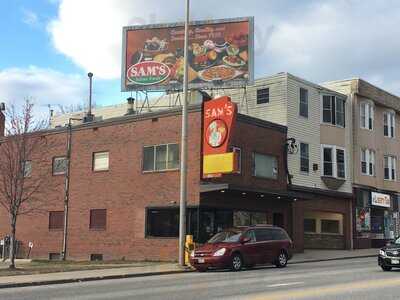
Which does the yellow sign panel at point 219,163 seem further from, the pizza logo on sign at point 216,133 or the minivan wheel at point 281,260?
the minivan wheel at point 281,260

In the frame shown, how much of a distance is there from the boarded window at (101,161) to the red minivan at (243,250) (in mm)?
11005

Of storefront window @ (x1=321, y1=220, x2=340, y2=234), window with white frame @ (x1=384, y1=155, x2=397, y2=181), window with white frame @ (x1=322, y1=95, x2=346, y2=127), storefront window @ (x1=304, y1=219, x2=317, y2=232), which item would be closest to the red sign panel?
window with white frame @ (x1=322, y1=95, x2=346, y2=127)

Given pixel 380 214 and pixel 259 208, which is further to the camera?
pixel 380 214

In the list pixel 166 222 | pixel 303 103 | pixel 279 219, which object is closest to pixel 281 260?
pixel 166 222

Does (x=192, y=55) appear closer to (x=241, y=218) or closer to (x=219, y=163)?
(x=241, y=218)

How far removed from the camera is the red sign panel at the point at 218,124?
2638 centimetres

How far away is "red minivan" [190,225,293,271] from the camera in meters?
22.2

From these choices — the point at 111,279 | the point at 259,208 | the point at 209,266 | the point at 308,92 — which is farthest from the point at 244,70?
the point at 111,279

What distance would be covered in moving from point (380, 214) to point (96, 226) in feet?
69.5

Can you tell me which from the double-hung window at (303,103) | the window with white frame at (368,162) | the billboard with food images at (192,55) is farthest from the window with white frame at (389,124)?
the billboard with food images at (192,55)

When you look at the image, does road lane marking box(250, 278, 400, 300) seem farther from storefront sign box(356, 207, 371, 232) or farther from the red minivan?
storefront sign box(356, 207, 371, 232)

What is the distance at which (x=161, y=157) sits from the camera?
30453mm

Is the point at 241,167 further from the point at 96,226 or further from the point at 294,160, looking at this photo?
the point at 96,226

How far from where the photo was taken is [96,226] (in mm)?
32625
